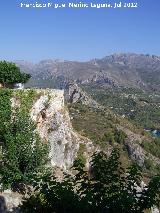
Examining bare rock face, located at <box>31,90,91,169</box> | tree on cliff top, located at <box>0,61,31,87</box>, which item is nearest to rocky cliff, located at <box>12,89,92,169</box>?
bare rock face, located at <box>31,90,91,169</box>

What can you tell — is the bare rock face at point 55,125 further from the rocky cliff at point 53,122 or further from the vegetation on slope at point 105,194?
the vegetation on slope at point 105,194

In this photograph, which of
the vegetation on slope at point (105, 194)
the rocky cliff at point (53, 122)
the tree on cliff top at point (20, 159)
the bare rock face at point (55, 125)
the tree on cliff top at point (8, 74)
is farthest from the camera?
the tree on cliff top at point (8, 74)

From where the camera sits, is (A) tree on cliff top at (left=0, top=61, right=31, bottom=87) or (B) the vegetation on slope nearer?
(B) the vegetation on slope

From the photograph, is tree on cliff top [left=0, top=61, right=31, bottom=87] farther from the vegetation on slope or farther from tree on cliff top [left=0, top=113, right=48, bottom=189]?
the vegetation on slope

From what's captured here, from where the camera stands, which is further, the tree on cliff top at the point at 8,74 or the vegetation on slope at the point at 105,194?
the tree on cliff top at the point at 8,74

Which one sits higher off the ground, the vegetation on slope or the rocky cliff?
the vegetation on slope

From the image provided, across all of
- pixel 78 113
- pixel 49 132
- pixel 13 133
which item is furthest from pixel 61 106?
pixel 78 113

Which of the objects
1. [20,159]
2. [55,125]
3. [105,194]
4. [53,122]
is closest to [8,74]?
[53,122]

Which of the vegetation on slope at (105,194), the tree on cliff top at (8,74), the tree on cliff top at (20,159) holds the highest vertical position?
the tree on cliff top at (8,74)

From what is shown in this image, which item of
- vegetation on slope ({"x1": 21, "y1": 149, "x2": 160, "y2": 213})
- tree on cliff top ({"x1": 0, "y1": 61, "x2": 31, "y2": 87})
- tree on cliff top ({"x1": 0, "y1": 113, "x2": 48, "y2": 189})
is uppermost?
tree on cliff top ({"x1": 0, "y1": 61, "x2": 31, "y2": 87})

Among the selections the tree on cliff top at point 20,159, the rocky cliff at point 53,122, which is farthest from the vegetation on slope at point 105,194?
the rocky cliff at point 53,122

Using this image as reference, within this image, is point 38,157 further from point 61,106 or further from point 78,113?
point 78,113

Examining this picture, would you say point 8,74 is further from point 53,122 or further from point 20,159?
point 20,159

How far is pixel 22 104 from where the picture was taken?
4512cm
